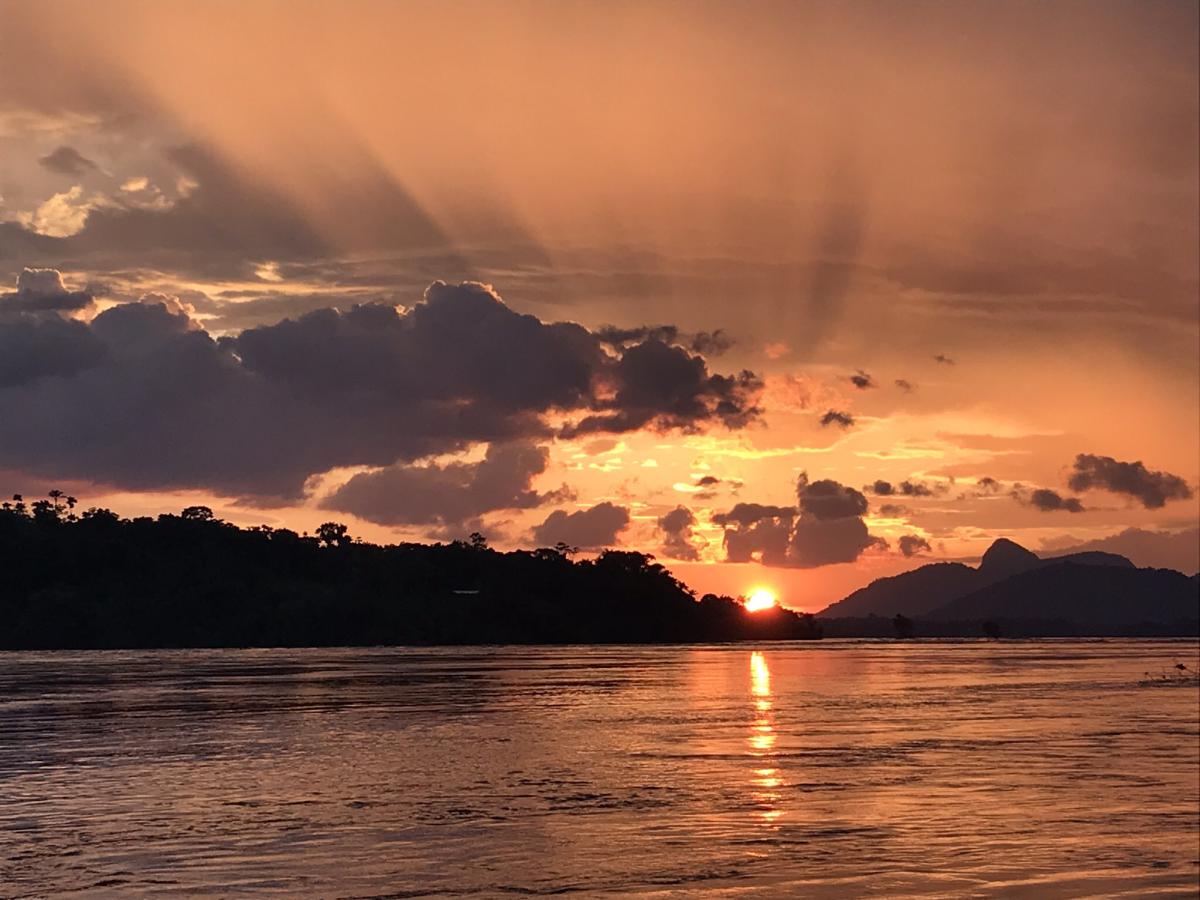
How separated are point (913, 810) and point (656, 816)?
27.5 ft

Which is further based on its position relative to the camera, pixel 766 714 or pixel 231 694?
pixel 231 694

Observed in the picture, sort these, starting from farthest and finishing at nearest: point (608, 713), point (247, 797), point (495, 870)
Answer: point (608, 713) < point (247, 797) < point (495, 870)

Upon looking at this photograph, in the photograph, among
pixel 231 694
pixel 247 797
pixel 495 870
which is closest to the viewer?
pixel 495 870

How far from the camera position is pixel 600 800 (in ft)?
159

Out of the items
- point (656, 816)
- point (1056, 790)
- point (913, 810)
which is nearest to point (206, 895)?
point (656, 816)

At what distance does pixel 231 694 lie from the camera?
117812mm

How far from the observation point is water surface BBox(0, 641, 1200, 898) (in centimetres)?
3475

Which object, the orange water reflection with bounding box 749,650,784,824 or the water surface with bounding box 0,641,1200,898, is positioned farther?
the orange water reflection with bounding box 749,650,784,824

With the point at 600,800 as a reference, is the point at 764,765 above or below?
above

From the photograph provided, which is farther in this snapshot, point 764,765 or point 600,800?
point 764,765

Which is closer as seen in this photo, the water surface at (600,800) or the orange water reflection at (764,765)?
the water surface at (600,800)

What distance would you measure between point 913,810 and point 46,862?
26.2 m

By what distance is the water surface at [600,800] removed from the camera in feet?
114

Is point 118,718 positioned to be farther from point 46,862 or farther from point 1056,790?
point 1056,790
